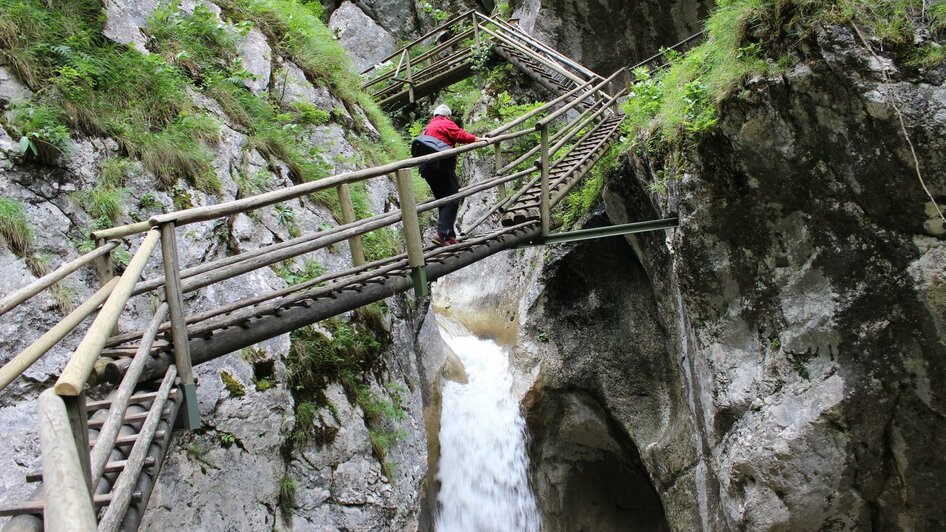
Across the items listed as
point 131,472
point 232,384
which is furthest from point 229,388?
point 131,472

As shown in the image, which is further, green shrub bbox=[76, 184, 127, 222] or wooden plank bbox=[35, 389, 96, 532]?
green shrub bbox=[76, 184, 127, 222]

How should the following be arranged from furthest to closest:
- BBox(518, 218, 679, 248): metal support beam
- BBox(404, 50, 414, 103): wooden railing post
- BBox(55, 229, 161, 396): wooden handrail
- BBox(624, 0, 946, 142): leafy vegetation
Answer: BBox(404, 50, 414, 103): wooden railing post → BBox(518, 218, 679, 248): metal support beam → BBox(624, 0, 946, 142): leafy vegetation → BBox(55, 229, 161, 396): wooden handrail

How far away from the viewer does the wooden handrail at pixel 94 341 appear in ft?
6.66

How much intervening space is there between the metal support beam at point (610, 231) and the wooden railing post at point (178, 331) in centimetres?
404

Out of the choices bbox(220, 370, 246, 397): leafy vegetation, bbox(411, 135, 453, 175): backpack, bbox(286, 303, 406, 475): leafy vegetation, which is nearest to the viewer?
bbox(220, 370, 246, 397): leafy vegetation

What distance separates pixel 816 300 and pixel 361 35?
1617 centimetres

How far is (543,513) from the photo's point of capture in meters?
9.01

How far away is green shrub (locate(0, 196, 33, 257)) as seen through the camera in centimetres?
504

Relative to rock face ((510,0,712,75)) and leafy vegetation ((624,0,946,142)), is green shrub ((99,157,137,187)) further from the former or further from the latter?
rock face ((510,0,712,75))

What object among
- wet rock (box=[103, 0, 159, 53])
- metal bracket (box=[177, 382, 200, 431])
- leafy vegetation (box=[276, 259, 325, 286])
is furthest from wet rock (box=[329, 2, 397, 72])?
metal bracket (box=[177, 382, 200, 431])

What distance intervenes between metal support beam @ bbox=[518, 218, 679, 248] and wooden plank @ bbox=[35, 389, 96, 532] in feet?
18.0

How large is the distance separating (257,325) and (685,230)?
461 cm

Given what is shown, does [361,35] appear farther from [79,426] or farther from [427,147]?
[79,426]

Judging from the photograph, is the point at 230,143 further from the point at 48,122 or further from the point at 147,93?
the point at 48,122
